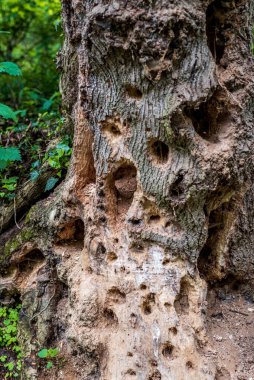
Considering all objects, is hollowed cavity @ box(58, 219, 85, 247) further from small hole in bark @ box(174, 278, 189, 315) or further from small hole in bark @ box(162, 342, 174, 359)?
small hole in bark @ box(162, 342, 174, 359)

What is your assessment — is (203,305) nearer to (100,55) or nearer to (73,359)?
(73,359)

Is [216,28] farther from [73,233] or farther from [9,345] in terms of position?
[9,345]

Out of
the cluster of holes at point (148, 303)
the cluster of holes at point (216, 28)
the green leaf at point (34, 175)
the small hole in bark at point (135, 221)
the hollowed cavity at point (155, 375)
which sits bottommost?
the hollowed cavity at point (155, 375)

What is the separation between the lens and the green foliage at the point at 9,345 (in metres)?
3.19

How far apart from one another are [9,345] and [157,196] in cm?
195

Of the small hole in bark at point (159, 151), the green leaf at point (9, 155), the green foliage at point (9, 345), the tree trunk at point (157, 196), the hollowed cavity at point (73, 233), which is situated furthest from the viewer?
the green leaf at point (9, 155)

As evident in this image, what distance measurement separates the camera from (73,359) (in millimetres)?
3039

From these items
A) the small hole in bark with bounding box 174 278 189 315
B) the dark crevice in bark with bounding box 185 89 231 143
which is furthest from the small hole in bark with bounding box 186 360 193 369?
the dark crevice in bark with bounding box 185 89 231 143

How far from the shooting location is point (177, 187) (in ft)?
9.01

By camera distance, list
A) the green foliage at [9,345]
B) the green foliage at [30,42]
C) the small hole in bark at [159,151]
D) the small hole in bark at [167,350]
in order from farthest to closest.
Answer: the green foliage at [30,42] → the green foliage at [9,345] → the small hole in bark at [159,151] → the small hole in bark at [167,350]

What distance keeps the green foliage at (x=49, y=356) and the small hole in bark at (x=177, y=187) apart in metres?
1.60

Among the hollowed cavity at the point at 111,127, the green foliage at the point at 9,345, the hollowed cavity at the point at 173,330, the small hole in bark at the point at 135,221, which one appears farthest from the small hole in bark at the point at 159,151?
the green foliage at the point at 9,345

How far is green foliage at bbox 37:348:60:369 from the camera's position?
3.05 metres

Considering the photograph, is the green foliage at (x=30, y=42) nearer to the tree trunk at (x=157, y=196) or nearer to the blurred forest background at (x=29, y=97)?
the blurred forest background at (x=29, y=97)
